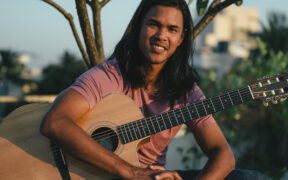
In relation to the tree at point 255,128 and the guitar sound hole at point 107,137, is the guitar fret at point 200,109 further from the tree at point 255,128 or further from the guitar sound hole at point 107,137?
Result: the tree at point 255,128

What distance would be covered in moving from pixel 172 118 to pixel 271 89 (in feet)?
2.11

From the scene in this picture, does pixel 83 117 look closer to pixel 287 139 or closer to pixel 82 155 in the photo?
pixel 82 155

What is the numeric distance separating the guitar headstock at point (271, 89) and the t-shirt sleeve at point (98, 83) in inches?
35.2

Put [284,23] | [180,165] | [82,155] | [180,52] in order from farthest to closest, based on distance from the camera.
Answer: [284,23], [180,165], [180,52], [82,155]

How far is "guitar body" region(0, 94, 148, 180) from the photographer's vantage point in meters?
1.94

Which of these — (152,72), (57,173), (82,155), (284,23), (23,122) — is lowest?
(284,23)

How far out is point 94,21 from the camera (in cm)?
242

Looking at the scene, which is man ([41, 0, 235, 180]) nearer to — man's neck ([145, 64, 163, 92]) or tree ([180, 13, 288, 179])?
man's neck ([145, 64, 163, 92])

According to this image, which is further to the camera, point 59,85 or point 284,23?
point 59,85

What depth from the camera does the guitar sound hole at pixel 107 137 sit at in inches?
81.9

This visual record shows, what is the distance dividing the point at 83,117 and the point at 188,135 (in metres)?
3.04

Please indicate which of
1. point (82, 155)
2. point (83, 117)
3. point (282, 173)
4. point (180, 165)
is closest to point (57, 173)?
point (82, 155)

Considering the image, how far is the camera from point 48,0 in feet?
7.37

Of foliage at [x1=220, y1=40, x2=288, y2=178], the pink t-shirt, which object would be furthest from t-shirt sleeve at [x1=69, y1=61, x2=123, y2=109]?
foliage at [x1=220, y1=40, x2=288, y2=178]
